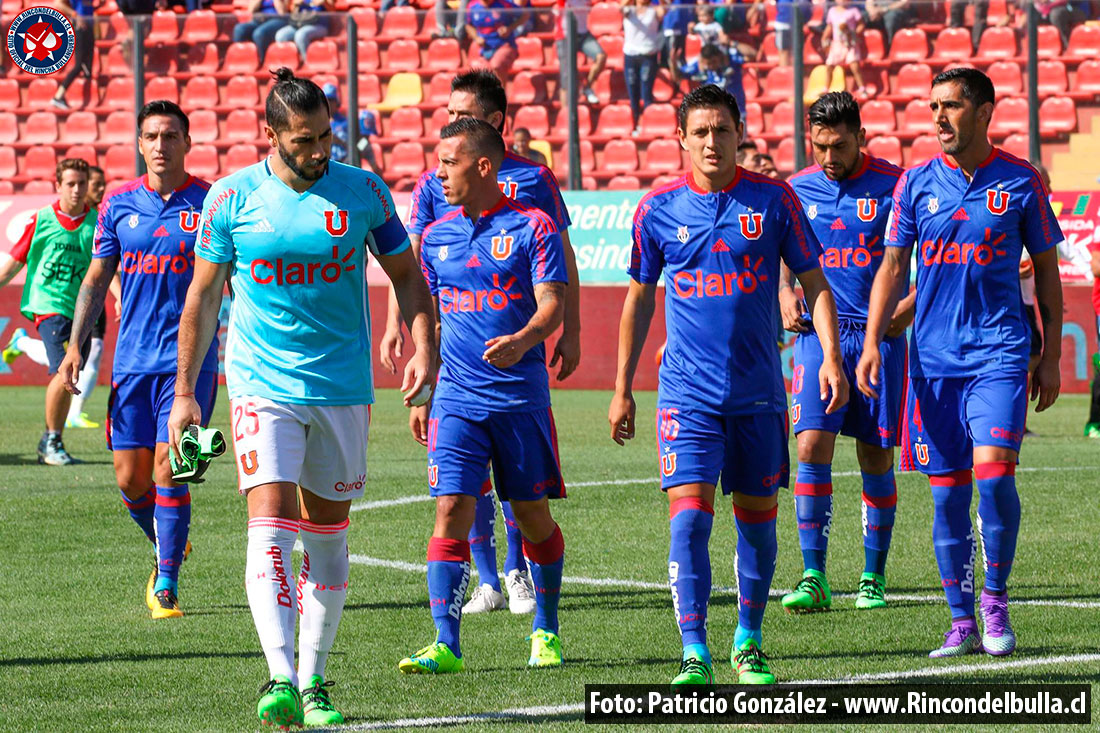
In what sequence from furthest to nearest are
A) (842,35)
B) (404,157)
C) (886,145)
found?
1. (404,157)
2. (886,145)
3. (842,35)

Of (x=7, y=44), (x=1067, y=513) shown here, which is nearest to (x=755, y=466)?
(x=1067, y=513)

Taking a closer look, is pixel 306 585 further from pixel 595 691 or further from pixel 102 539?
pixel 102 539

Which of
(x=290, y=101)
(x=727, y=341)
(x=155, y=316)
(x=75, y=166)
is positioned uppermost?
(x=75, y=166)

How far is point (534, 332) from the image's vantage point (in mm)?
6613

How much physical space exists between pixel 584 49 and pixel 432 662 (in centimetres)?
1629

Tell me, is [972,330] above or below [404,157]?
below

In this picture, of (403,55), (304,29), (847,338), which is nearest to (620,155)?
(403,55)

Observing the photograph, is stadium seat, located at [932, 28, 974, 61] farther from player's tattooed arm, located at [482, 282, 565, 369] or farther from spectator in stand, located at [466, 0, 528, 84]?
player's tattooed arm, located at [482, 282, 565, 369]

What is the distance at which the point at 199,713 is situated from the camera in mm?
6039

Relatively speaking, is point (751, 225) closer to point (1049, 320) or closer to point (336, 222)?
point (1049, 320)

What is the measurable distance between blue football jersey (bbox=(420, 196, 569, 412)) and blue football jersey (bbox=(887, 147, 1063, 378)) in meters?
1.54

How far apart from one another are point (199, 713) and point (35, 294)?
9922 millimetres

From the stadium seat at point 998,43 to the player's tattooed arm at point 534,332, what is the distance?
15185mm

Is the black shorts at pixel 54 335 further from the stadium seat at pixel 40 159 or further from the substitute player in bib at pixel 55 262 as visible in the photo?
the stadium seat at pixel 40 159
